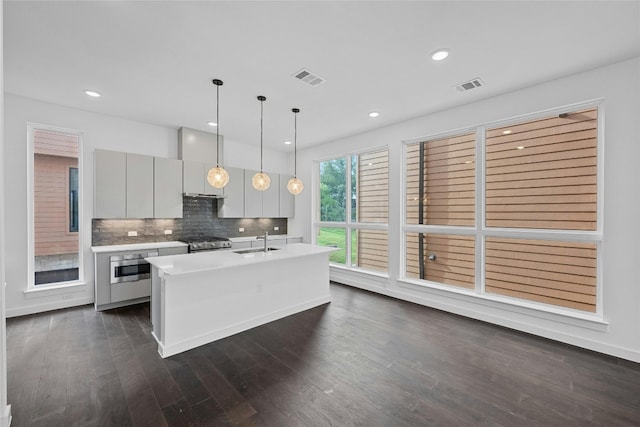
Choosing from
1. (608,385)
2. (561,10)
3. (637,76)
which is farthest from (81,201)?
(637,76)

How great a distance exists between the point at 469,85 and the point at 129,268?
5.26 m

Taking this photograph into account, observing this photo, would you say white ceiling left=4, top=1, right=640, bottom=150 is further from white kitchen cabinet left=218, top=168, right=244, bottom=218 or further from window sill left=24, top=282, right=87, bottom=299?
Result: window sill left=24, top=282, right=87, bottom=299

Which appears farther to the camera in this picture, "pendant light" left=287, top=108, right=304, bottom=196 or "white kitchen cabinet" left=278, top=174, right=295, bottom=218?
"white kitchen cabinet" left=278, top=174, right=295, bottom=218

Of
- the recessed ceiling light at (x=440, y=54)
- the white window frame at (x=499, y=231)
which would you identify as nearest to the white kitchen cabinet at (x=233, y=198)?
the white window frame at (x=499, y=231)

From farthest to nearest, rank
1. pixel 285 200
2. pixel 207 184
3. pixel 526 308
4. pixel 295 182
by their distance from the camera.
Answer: pixel 285 200 → pixel 207 184 → pixel 295 182 → pixel 526 308

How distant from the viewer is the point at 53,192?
13.0ft

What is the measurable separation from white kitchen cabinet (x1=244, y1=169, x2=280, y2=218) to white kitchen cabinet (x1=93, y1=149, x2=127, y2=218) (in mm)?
2093

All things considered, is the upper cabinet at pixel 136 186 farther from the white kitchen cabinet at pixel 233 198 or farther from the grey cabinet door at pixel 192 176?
the white kitchen cabinet at pixel 233 198

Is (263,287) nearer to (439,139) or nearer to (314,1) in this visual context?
(314,1)

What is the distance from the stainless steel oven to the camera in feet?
12.8

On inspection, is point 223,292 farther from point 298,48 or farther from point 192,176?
point 298,48

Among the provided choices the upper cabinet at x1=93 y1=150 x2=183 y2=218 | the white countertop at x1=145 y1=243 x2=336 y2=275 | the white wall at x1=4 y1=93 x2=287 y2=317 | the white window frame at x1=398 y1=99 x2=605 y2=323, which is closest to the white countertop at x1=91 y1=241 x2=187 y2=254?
the white wall at x1=4 y1=93 x2=287 y2=317

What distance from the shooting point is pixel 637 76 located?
8.68ft

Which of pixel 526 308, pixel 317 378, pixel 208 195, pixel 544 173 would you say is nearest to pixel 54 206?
pixel 208 195
